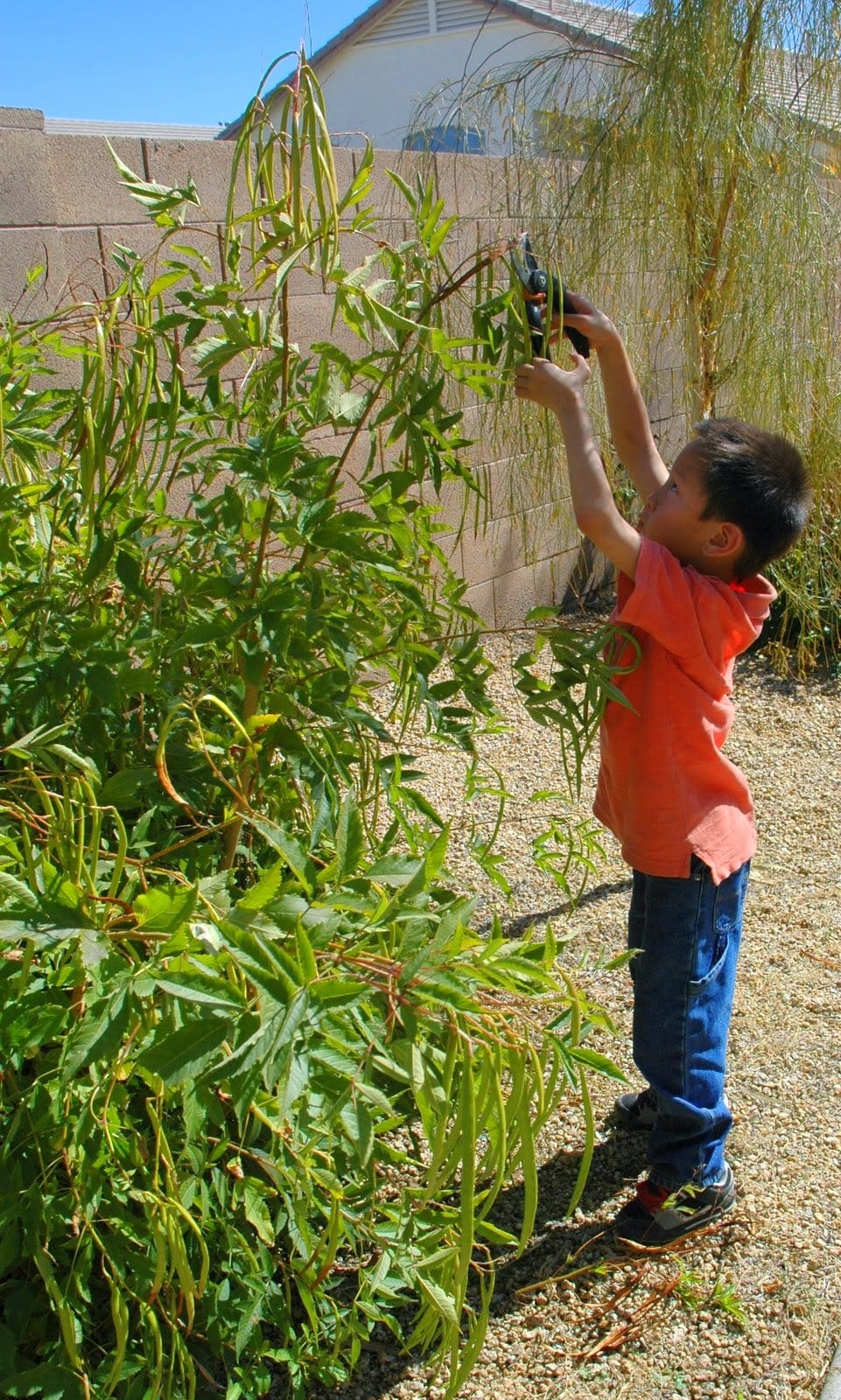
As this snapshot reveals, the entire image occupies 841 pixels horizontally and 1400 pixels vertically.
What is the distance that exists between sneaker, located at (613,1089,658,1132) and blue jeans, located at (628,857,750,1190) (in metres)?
0.24

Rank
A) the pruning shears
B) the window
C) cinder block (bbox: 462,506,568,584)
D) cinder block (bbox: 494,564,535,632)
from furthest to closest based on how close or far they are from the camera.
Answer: cinder block (bbox: 494,564,535,632) < cinder block (bbox: 462,506,568,584) < the window < the pruning shears

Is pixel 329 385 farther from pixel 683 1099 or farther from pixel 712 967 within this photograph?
pixel 683 1099

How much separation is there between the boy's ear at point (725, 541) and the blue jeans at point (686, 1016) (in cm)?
53

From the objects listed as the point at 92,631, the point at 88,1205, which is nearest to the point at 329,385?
the point at 92,631

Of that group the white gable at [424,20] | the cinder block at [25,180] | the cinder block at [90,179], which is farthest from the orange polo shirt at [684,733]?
the white gable at [424,20]

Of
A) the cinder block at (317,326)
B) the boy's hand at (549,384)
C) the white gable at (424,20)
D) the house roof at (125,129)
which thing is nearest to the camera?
the boy's hand at (549,384)

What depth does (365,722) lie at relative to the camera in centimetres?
162

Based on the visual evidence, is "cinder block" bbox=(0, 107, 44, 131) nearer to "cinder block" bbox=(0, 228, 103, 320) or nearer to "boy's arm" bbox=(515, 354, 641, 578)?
"cinder block" bbox=(0, 228, 103, 320)

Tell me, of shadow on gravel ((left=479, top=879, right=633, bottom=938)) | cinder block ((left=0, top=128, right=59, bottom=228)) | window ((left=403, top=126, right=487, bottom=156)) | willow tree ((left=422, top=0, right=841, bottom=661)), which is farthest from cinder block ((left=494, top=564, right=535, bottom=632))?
cinder block ((left=0, top=128, right=59, bottom=228))

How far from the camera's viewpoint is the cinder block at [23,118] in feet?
10.5

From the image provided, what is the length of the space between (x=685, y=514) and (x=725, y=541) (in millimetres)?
82

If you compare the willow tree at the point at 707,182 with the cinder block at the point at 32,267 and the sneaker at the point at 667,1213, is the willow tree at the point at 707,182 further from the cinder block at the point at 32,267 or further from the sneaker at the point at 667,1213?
the sneaker at the point at 667,1213

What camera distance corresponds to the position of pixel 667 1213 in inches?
85.9

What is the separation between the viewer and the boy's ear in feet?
6.87
